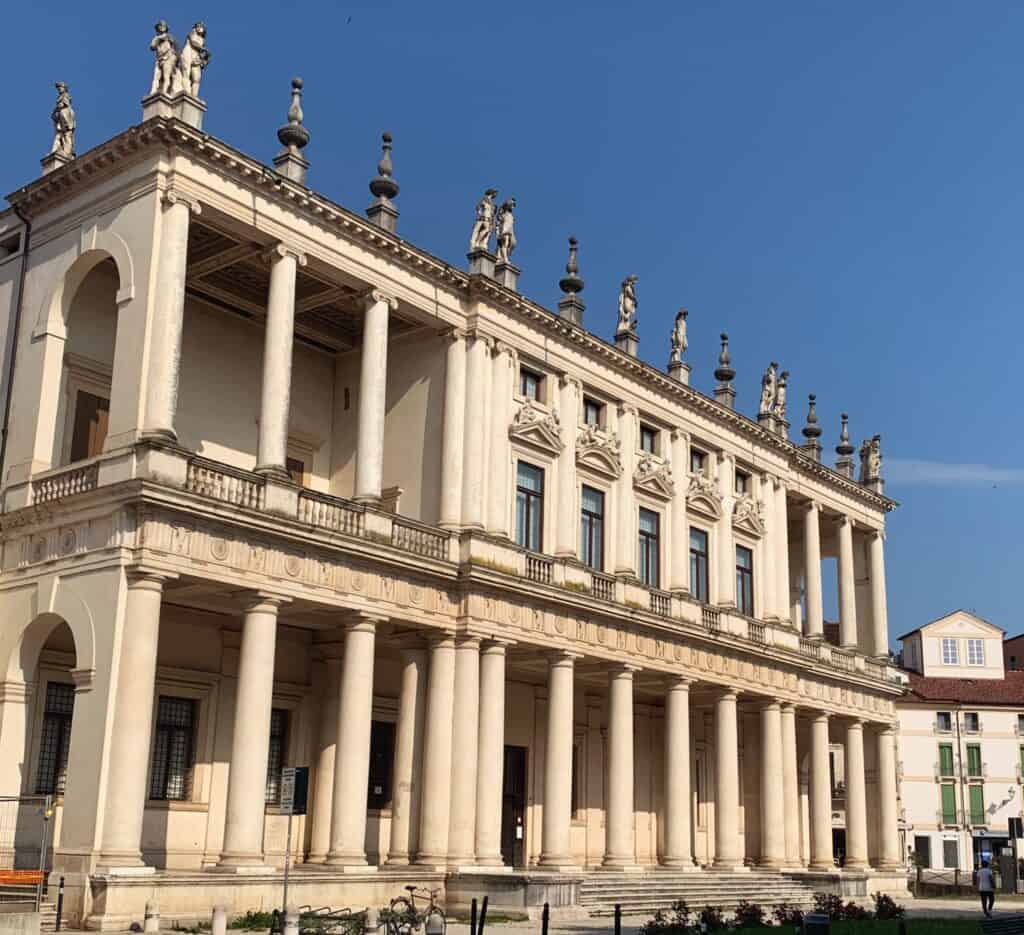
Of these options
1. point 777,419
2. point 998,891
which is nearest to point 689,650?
point 777,419

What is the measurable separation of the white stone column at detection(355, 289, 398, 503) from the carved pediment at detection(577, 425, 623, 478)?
764cm

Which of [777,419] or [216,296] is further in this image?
[777,419]

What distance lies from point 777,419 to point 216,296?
22.0m

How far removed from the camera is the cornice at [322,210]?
25.8 m

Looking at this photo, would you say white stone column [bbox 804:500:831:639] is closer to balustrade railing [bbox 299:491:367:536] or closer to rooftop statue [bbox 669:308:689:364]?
rooftop statue [bbox 669:308:689:364]

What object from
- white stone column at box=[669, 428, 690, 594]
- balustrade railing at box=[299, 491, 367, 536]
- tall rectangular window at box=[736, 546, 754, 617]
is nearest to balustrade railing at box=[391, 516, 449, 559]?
balustrade railing at box=[299, 491, 367, 536]

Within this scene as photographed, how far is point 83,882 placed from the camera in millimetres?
21953

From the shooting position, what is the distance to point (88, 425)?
28094 mm

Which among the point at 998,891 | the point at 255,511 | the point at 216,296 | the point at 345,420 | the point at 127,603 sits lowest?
the point at 998,891

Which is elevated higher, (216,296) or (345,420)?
(216,296)

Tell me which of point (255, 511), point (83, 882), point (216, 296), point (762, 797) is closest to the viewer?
point (83, 882)

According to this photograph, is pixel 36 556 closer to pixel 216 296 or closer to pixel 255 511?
pixel 255 511

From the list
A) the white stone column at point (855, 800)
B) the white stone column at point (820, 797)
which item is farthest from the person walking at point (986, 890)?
the white stone column at point (855, 800)

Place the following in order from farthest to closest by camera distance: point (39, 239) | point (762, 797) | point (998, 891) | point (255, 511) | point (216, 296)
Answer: point (998, 891)
point (762, 797)
point (216, 296)
point (39, 239)
point (255, 511)
